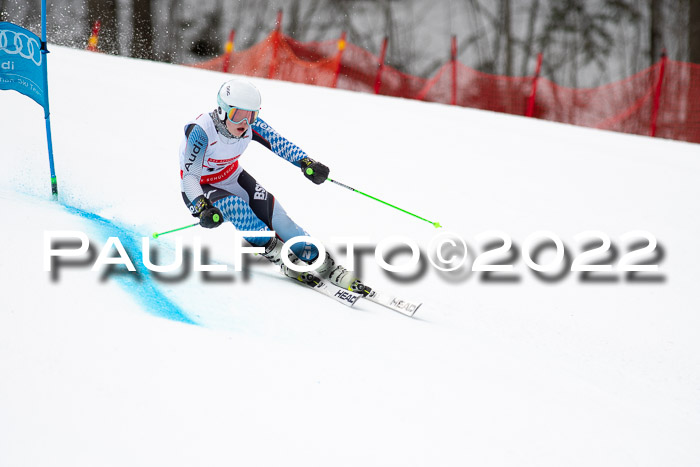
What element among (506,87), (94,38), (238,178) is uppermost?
(94,38)

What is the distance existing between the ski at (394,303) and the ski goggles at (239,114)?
136 cm

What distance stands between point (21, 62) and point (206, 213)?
2.29 meters

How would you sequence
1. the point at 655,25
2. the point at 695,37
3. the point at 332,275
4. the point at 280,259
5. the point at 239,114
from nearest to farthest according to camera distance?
the point at 239,114, the point at 332,275, the point at 280,259, the point at 695,37, the point at 655,25

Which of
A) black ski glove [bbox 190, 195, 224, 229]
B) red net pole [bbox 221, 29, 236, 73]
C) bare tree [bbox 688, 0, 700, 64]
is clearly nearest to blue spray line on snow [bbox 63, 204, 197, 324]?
black ski glove [bbox 190, 195, 224, 229]

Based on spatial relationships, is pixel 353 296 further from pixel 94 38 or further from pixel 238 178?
pixel 94 38

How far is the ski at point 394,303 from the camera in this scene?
369 cm

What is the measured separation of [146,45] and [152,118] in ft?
20.5

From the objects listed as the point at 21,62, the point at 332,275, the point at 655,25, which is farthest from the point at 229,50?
the point at 655,25

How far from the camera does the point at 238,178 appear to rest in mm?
4027

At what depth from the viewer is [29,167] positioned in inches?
213

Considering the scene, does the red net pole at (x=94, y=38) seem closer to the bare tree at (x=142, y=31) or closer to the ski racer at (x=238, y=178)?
the bare tree at (x=142, y=31)

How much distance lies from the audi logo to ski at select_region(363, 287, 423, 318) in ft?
10.5

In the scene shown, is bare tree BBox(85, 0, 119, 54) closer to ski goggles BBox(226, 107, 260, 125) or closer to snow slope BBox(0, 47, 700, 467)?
snow slope BBox(0, 47, 700, 467)

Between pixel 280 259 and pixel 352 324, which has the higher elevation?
pixel 280 259
